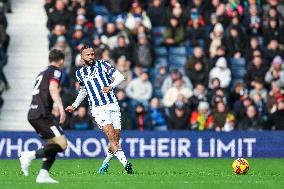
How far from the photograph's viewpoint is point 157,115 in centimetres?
2622

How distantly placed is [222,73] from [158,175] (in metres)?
Result: 9.11

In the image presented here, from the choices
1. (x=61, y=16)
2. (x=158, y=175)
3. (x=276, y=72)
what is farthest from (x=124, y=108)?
(x=158, y=175)

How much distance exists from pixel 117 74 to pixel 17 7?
1144cm

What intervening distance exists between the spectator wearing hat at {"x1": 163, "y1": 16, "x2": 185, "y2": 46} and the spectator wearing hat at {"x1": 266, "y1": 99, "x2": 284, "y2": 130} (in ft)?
11.0

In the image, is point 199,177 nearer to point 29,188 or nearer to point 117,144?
point 117,144

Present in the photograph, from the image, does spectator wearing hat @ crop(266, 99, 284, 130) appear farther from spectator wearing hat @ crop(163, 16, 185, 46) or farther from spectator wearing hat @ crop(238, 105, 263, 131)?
spectator wearing hat @ crop(163, 16, 185, 46)

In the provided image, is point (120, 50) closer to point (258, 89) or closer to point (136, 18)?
point (136, 18)

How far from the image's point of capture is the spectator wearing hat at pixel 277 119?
26.0 metres

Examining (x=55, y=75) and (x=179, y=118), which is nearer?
(x=55, y=75)

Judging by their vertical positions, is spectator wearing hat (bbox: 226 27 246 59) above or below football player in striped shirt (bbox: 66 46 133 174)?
above

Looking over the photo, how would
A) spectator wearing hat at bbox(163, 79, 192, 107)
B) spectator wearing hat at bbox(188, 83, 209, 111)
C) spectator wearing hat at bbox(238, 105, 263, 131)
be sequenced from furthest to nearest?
1. spectator wearing hat at bbox(163, 79, 192, 107)
2. spectator wearing hat at bbox(188, 83, 209, 111)
3. spectator wearing hat at bbox(238, 105, 263, 131)

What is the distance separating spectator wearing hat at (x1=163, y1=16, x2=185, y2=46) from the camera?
91.2 ft

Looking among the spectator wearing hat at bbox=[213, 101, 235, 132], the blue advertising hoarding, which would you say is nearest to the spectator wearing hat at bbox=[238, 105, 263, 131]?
the spectator wearing hat at bbox=[213, 101, 235, 132]

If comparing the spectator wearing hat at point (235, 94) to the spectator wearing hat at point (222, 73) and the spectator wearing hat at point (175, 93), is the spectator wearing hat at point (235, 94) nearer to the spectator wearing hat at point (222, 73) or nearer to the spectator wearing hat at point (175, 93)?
the spectator wearing hat at point (222, 73)
